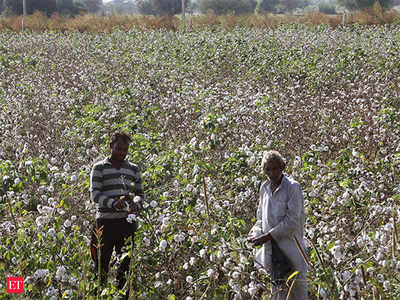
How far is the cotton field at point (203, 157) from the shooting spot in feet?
11.4

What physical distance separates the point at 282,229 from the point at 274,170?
39 cm

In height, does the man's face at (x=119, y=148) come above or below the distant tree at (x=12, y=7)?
below

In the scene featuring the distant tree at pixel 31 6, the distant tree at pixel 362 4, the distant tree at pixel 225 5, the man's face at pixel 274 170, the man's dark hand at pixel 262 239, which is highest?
the distant tree at pixel 225 5

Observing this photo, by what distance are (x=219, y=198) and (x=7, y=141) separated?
429cm

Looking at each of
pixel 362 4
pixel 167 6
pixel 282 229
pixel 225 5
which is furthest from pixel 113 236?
pixel 225 5

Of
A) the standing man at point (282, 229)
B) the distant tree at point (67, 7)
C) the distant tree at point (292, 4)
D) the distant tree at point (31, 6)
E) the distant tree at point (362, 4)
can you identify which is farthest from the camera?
the distant tree at point (292, 4)

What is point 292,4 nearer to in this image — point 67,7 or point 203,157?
point 67,7

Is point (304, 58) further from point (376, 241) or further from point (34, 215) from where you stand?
point (376, 241)

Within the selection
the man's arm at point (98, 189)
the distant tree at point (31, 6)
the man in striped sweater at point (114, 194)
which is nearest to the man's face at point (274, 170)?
the man in striped sweater at point (114, 194)

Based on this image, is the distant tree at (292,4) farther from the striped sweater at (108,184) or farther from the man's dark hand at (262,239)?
the man's dark hand at (262,239)

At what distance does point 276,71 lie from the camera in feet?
38.7

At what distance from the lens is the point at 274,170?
3264 mm

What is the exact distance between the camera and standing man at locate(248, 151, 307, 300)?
10.5 feet

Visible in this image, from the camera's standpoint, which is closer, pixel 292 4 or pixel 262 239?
pixel 262 239
